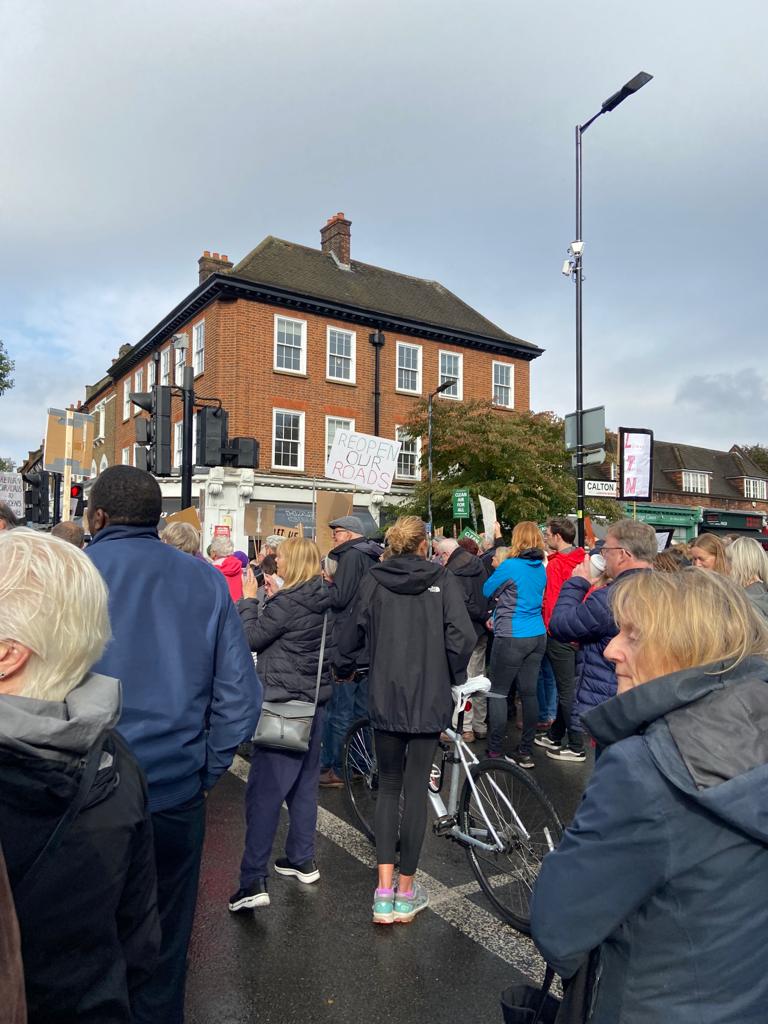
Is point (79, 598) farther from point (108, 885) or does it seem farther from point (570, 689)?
point (570, 689)

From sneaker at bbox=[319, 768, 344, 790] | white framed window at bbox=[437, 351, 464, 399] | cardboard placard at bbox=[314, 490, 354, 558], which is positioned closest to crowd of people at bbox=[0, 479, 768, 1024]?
sneaker at bbox=[319, 768, 344, 790]

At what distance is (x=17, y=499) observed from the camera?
14.1 m

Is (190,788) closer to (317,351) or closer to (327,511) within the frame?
(327,511)

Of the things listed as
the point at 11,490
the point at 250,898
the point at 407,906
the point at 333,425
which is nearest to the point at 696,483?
the point at 333,425

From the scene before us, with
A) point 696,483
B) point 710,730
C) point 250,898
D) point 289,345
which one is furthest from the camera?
point 696,483

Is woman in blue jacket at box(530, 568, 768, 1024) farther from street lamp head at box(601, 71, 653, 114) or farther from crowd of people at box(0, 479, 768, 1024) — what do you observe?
street lamp head at box(601, 71, 653, 114)

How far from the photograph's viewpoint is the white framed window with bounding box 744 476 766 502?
5731cm

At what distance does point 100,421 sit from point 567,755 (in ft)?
115

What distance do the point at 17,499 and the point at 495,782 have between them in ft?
42.1

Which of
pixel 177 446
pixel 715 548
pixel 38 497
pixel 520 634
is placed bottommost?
pixel 520 634

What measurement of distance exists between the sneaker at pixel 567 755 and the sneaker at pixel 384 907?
3359mm

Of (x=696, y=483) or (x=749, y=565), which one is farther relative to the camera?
(x=696, y=483)

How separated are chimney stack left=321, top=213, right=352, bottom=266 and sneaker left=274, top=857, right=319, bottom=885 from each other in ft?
89.3

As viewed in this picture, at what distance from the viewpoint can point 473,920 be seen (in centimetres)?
372
